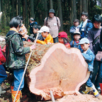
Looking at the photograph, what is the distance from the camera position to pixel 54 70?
3.25 metres

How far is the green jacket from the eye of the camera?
2869 millimetres

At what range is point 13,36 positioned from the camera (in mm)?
2893

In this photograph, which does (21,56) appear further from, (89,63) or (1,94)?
(89,63)

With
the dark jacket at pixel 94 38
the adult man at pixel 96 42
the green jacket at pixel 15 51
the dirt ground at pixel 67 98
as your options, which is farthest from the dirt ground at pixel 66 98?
the dark jacket at pixel 94 38

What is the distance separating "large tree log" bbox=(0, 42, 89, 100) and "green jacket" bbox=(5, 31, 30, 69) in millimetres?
295

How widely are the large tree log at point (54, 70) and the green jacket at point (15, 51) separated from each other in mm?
295

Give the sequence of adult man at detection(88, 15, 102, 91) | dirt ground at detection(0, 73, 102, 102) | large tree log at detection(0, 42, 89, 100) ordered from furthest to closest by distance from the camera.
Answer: adult man at detection(88, 15, 102, 91)
dirt ground at detection(0, 73, 102, 102)
large tree log at detection(0, 42, 89, 100)

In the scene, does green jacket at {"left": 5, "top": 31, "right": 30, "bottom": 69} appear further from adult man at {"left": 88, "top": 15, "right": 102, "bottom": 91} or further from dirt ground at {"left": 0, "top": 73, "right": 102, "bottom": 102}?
adult man at {"left": 88, "top": 15, "right": 102, "bottom": 91}

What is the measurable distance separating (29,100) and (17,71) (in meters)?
0.92

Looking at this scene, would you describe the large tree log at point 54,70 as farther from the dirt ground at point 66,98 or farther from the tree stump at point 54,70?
the dirt ground at point 66,98

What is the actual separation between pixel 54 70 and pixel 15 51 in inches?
35.5

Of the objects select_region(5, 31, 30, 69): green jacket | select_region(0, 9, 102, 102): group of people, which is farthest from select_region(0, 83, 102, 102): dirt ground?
select_region(5, 31, 30, 69): green jacket

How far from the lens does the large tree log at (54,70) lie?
10.2 feet

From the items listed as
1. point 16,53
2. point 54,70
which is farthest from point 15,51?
point 54,70
